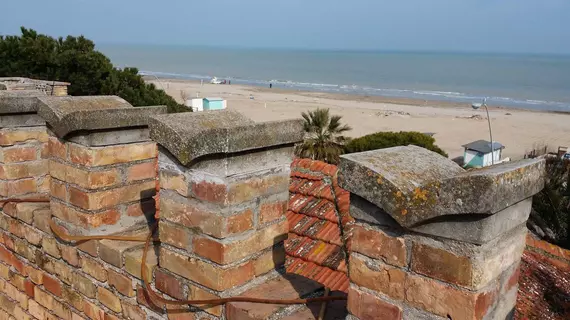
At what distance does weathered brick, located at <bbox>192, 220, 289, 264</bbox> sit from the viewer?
2287mm

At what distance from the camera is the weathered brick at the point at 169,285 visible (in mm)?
2531

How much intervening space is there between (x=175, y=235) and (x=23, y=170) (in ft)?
6.91

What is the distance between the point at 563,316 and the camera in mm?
3605

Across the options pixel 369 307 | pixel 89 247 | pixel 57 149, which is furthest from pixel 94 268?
pixel 369 307

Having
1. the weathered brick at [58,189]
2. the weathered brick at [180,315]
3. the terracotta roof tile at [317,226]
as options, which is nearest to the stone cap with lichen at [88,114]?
the weathered brick at [58,189]

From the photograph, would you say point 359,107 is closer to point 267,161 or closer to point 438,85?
point 438,85

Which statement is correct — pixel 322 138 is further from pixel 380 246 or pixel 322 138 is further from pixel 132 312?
pixel 380 246

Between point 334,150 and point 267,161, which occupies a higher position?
point 267,161

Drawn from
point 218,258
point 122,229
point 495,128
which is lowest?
point 495,128

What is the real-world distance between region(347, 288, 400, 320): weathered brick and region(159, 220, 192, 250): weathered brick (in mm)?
868

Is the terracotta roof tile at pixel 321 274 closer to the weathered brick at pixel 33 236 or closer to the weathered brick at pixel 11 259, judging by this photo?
the weathered brick at pixel 33 236

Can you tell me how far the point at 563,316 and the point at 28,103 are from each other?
4141 millimetres

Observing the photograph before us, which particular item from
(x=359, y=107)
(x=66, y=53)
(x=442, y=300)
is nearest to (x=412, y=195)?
(x=442, y=300)

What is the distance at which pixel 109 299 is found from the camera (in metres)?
3.10
